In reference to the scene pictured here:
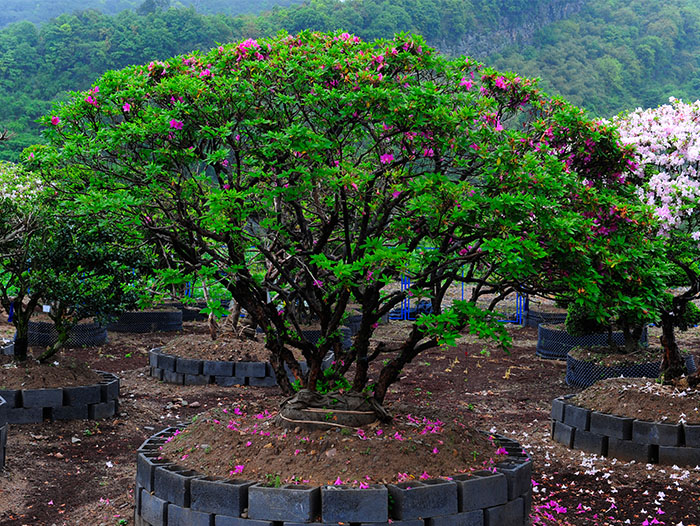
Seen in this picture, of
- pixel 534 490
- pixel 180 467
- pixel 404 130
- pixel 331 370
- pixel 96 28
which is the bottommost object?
pixel 534 490

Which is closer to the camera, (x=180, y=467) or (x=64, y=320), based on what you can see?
(x=180, y=467)

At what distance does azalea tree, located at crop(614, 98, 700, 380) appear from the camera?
824 centimetres

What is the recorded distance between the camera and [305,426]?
557 cm

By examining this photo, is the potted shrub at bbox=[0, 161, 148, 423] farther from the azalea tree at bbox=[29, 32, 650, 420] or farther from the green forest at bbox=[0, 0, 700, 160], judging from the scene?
the green forest at bbox=[0, 0, 700, 160]

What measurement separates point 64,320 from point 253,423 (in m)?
4.46

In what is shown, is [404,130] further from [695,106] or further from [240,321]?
[240,321]

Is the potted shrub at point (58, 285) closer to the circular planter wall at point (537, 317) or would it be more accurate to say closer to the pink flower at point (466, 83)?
the pink flower at point (466, 83)

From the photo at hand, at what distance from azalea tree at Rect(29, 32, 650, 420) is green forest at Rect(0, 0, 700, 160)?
40231 mm

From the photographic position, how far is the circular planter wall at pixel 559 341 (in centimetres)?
1420

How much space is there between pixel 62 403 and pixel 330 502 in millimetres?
5055

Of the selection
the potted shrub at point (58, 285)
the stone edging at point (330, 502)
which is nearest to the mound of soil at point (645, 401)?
the stone edging at point (330, 502)

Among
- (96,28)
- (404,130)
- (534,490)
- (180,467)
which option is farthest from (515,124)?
(96,28)

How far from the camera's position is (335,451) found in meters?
5.12

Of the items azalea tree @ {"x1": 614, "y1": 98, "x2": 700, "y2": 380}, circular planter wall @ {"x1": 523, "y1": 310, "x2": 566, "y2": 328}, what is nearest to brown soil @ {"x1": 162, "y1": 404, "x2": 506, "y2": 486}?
azalea tree @ {"x1": 614, "y1": 98, "x2": 700, "y2": 380}
